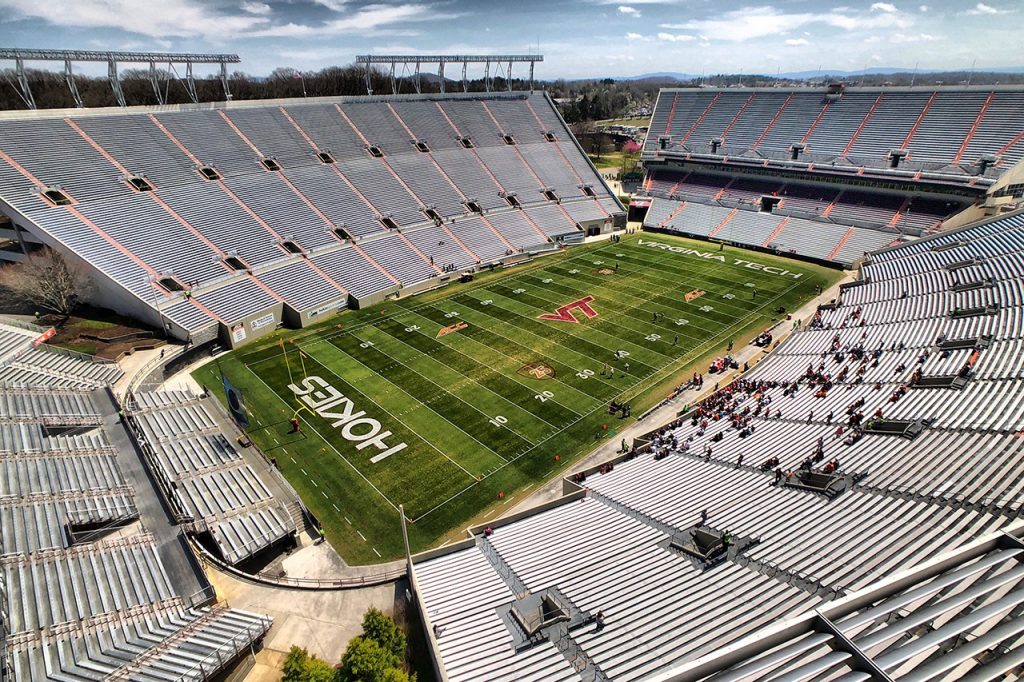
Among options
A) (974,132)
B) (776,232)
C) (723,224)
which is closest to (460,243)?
(723,224)

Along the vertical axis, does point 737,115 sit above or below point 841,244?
above

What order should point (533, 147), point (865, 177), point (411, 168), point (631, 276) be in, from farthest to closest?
point (533, 147), point (411, 168), point (865, 177), point (631, 276)

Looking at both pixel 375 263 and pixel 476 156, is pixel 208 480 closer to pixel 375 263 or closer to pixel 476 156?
pixel 375 263

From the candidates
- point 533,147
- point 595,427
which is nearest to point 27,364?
point 595,427

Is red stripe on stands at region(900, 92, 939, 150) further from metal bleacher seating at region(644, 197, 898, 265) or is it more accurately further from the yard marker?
→ the yard marker

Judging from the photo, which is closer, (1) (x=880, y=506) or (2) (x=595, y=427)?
(1) (x=880, y=506)

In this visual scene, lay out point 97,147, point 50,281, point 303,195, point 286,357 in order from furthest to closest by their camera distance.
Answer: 1. point 303,195
2. point 97,147
3. point 50,281
4. point 286,357

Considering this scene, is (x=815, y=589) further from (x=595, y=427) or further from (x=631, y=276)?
(x=631, y=276)
